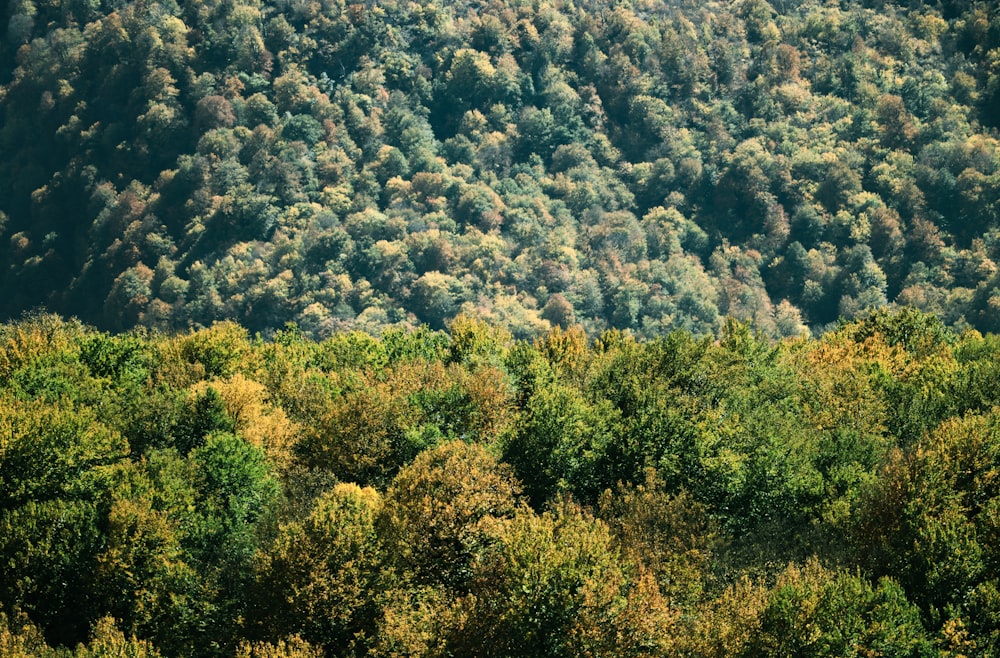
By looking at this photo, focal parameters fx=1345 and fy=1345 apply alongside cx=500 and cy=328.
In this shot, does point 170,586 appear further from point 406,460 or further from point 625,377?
point 625,377

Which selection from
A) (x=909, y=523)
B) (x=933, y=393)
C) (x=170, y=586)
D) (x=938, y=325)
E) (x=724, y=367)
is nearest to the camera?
(x=909, y=523)

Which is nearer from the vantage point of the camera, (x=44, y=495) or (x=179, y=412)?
(x=44, y=495)

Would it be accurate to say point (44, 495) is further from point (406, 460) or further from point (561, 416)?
point (561, 416)

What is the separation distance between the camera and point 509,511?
6494 centimetres

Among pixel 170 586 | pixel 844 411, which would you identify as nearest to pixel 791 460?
pixel 844 411

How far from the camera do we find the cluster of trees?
5450 centimetres

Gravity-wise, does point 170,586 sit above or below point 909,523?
below

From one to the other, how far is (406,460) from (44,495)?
18.6m

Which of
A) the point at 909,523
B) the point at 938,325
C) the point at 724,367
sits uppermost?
the point at 909,523

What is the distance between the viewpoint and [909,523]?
5791 cm

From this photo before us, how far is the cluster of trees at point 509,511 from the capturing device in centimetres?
5450

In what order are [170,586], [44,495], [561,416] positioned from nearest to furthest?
[170,586], [44,495], [561,416]

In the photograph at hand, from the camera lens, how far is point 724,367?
82.7 m

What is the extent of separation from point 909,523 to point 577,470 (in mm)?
19022
